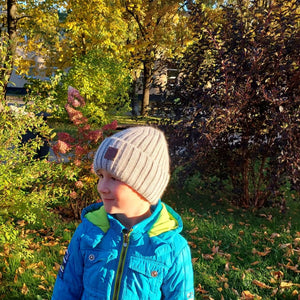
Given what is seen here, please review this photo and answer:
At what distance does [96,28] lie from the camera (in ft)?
38.3

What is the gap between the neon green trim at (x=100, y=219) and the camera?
172cm

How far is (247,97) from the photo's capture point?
16.3ft

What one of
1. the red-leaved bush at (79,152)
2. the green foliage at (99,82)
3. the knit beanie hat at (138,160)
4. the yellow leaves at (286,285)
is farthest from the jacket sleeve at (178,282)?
the green foliage at (99,82)

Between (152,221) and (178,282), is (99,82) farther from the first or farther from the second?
(178,282)

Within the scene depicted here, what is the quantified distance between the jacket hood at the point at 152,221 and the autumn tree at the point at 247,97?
3.14m

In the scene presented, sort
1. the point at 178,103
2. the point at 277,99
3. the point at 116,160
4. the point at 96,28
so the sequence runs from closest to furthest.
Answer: the point at 116,160, the point at 277,99, the point at 178,103, the point at 96,28

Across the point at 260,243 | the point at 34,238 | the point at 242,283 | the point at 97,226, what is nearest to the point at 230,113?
the point at 260,243

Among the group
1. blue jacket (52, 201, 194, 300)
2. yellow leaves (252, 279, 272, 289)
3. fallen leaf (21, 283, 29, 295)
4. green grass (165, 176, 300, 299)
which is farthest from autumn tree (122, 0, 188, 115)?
blue jacket (52, 201, 194, 300)

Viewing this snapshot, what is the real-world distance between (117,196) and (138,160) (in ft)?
0.61

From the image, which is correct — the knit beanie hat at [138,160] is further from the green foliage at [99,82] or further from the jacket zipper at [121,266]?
the green foliage at [99,82]

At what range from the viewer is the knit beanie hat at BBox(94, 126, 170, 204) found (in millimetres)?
1572

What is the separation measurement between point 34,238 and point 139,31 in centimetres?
1361

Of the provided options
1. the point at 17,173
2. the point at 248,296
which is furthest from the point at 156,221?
the point at 17,173

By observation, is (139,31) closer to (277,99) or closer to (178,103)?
(178,103)
